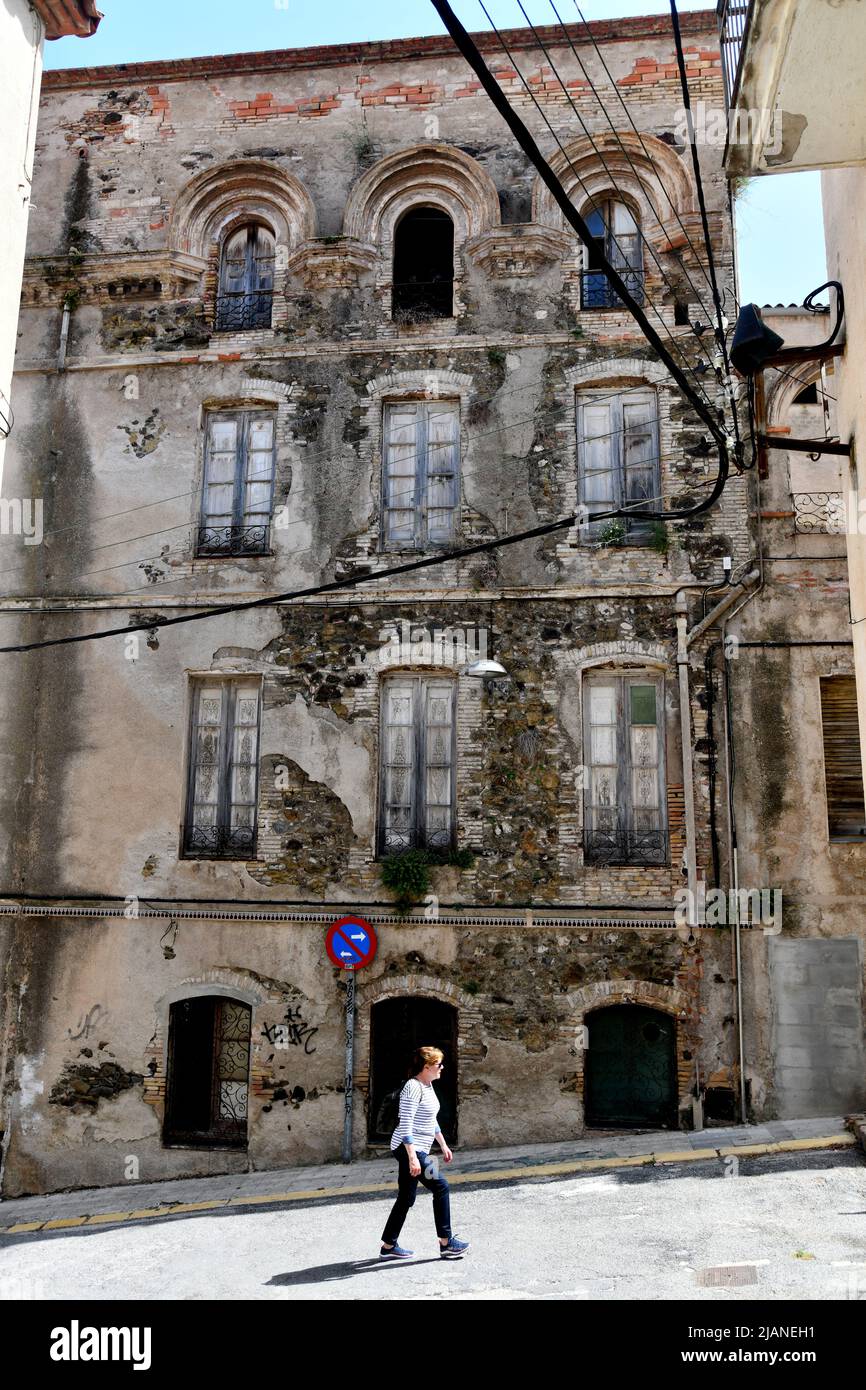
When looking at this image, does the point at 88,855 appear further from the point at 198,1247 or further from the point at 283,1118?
the point at 198,1247

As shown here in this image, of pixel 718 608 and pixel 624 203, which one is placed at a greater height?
pixel 624 203

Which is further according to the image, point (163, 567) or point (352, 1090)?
point (163, 567)

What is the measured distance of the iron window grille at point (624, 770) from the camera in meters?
12.1

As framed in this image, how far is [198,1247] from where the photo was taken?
8.92 metres

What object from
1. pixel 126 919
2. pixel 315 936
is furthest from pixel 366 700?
pixel 126 919

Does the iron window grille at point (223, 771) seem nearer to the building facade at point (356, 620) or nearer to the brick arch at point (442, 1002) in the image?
the building facade at point (356, 620)

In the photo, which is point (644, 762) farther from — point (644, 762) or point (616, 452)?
point (616, 452)

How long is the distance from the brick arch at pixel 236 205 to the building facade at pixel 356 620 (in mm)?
53

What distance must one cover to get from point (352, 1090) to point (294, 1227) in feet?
8.65

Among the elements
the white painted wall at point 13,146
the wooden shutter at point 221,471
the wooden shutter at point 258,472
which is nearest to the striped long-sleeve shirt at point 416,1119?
the white painted wall at point 13,146

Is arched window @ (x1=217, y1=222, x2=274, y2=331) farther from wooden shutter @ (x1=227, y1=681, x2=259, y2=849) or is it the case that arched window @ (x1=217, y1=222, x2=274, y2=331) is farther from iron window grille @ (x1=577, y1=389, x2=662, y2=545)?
wooden shutter @ (x1=227, y1=681, x2=259, y2=849)

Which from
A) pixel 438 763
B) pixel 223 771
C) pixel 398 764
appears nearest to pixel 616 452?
pixel 438 763

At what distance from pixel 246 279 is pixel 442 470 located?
395cm

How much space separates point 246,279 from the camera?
14.3 m
